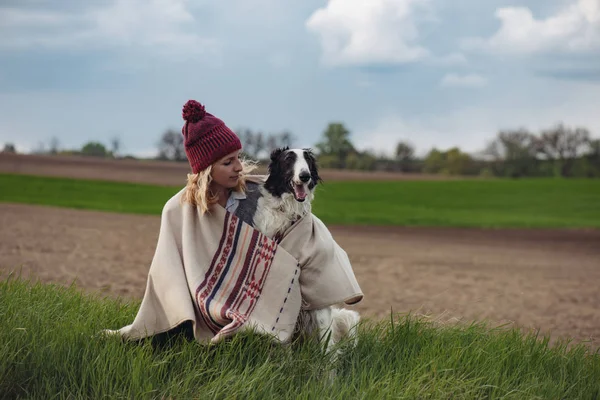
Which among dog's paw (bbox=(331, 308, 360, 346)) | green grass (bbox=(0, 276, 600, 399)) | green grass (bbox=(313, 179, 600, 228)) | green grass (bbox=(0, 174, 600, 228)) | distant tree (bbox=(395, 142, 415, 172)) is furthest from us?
distant tree (bbox=(395, 142, 415, 172))

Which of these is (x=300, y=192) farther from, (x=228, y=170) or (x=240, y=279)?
(x=240, y=279)

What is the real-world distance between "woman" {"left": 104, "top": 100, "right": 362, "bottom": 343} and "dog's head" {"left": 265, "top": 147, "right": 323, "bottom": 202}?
0.29 m

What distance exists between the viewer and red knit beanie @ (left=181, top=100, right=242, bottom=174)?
450cm

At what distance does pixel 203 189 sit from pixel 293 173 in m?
0.74

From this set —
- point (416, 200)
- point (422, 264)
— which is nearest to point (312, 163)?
point (422, 264)

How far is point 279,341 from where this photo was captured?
446 centimetres

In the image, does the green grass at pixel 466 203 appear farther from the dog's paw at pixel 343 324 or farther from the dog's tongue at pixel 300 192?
the dog's tongue at pixel 300 192

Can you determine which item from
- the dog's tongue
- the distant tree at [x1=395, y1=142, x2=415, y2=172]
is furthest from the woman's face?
Result: the distant tree at [x1=395, y1=142, x2=415, y2=172]

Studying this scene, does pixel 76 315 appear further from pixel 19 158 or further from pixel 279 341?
pixel 19 158

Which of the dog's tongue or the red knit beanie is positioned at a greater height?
the red knit beanie

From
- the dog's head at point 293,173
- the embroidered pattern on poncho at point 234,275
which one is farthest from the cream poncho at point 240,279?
the dog's head at point 293,173

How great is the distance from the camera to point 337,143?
3086 cm

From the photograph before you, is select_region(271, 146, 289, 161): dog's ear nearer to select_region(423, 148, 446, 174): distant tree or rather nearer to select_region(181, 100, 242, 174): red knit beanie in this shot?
select_region(181, 100, 242, 174): red knit beanie

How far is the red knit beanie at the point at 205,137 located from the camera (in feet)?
14.8
